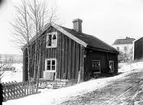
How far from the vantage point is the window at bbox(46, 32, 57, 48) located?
16.2 m

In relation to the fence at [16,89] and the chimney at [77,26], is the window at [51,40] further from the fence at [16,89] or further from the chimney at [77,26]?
the fence at [16,89]

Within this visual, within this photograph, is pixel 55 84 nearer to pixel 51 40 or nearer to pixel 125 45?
pixel 51 40

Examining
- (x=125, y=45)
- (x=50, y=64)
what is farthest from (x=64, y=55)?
(x=125, y=45)

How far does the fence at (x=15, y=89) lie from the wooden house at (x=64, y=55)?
4.08m

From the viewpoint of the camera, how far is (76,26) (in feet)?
62.9

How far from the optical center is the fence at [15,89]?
9897 mm

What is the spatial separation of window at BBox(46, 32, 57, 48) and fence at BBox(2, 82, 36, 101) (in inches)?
218

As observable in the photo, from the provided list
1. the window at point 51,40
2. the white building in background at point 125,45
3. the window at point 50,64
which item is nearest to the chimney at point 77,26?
the window at point 51,40

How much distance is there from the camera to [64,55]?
15.5 meters

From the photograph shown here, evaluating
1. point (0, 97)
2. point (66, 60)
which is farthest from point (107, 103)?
point (66, 60)

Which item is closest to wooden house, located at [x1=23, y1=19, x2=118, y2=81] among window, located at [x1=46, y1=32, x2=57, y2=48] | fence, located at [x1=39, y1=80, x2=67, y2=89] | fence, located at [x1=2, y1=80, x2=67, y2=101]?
window, located at [x1=46, y1=32, x2=57, y2=48]

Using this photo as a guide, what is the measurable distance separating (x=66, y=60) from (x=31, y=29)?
4007mm

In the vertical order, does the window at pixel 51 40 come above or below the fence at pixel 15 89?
above

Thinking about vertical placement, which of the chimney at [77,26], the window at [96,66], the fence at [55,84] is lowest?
the fence at [55,84]
